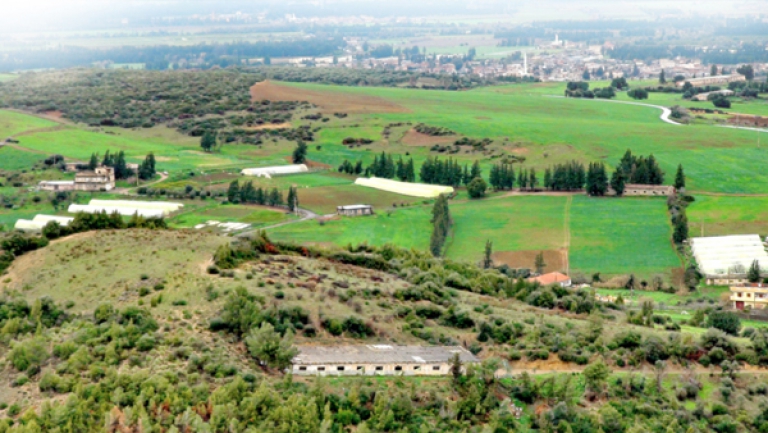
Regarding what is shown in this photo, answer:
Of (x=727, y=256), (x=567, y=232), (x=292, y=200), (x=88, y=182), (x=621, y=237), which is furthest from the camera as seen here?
(x=88, y=182)

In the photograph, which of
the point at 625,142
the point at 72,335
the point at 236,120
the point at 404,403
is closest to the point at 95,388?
the point at 72,335

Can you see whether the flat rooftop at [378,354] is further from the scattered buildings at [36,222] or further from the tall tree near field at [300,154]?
the tall tree near field at [300,154]

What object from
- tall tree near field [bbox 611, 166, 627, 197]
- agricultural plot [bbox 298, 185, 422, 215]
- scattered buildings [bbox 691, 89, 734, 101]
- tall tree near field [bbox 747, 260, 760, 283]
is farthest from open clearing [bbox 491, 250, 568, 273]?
scattered buildings [bbox 691, 89, 734, 101]

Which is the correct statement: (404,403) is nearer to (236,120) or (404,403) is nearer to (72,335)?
(72,335)

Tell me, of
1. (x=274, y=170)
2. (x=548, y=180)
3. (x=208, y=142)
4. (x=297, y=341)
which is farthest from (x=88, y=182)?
(x=297, y=341)

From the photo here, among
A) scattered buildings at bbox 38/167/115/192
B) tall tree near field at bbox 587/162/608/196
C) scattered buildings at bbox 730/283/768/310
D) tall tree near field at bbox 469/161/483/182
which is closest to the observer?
scattered buildings at bbox 730/283/768/310

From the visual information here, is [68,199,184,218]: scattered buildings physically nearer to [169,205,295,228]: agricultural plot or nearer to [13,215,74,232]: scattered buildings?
[169,205,295,228]: agricultural plot

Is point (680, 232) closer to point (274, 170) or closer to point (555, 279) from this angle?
point (555, 279)

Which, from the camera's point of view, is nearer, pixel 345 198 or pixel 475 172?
pixel 345 198
